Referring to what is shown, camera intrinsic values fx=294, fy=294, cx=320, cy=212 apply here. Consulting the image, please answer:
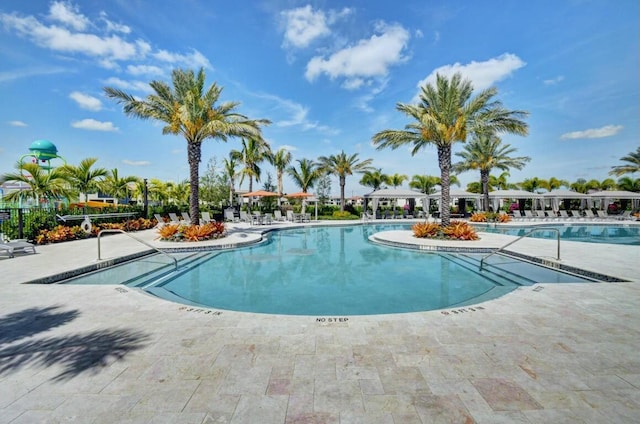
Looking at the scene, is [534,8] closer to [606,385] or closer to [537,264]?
[537,264]

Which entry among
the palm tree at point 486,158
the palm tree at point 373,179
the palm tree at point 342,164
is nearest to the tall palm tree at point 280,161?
the palm tree at point 342,164

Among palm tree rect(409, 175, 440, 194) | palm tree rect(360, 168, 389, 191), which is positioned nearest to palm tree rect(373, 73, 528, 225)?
palm tree rect(360, 168, 389, 191)

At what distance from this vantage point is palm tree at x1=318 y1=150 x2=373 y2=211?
32188 mm

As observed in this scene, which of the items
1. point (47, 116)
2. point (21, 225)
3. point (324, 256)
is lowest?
point (324, 256)

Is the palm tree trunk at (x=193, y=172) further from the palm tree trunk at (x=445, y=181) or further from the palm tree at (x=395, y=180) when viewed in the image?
the palm tree at (x=395, y=180)

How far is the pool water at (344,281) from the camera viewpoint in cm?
594

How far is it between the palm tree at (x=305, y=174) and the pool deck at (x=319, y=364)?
101 ft

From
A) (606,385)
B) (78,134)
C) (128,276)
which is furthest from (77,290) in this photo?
(78,134)

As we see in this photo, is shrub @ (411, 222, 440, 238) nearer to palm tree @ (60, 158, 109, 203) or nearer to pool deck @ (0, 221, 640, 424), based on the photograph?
pool deck @ (0, 221, 640, 424)

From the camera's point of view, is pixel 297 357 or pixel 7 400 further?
pixel 297 357

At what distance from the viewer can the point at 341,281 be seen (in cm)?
773

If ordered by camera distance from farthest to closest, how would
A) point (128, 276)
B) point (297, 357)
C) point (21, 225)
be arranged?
1. point (21, 225)
2. point (128, 276)
3. point (297, 357)

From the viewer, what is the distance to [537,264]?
28.5ft

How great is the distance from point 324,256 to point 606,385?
29.0 ft
